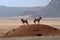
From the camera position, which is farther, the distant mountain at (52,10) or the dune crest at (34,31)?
the distant mountain at (52,10)

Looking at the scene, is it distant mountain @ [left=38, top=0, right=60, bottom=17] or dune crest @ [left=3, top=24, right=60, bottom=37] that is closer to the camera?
dune crest @ [left=3, top=24, right=60, bottom=37]

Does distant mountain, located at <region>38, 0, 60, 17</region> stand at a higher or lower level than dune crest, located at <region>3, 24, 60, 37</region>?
lower

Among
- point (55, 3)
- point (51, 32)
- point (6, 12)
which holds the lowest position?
point (6, 12)

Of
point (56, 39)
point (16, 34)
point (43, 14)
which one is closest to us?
point (56, 39)

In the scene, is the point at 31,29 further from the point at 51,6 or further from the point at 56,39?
the point at 51,6

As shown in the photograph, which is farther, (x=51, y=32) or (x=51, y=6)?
(x=51, y=6)

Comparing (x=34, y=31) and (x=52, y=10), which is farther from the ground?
(x=34, y=31)

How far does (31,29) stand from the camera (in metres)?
22.4

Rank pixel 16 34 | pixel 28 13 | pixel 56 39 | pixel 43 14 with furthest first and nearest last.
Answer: pixel 28 13 < pixel 43 14 < pixel 16 34 < pixel 56 39

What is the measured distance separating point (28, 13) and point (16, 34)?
76.6 metres

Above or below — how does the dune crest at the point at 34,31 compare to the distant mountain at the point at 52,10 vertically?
above

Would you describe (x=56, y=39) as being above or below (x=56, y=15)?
above

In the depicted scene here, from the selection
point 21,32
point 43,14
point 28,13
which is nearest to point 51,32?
point 21,32

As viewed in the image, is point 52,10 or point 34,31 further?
point 52,10
